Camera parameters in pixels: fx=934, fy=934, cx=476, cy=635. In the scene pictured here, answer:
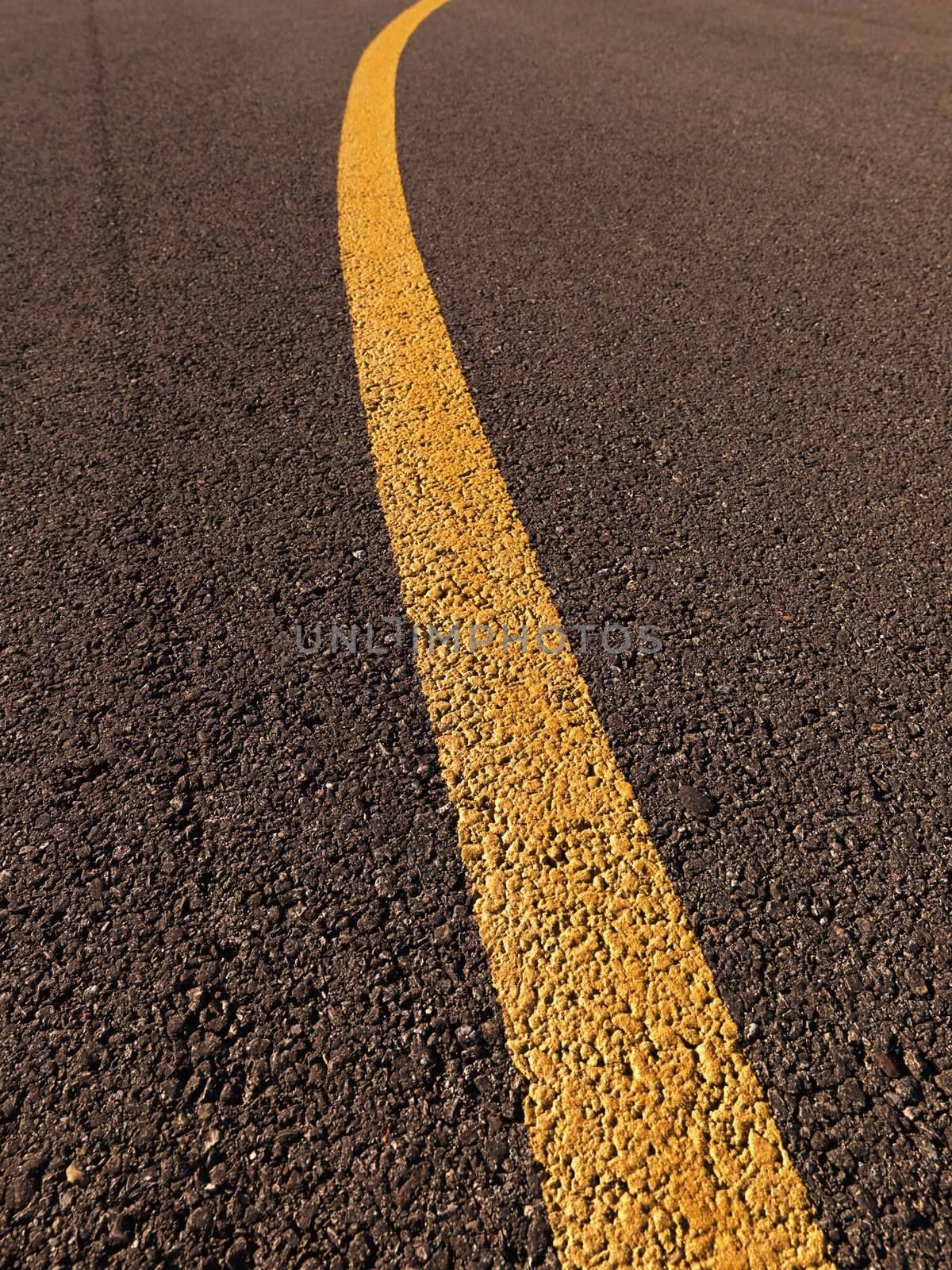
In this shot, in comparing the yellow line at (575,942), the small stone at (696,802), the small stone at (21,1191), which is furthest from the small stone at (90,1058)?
the small stone at (696,802)

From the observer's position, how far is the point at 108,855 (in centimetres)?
130

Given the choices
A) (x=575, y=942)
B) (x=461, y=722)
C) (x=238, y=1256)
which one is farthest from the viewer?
(x=461, y=722)

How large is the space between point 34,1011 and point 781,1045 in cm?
91

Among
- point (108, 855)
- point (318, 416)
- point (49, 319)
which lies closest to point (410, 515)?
point (318, 416)

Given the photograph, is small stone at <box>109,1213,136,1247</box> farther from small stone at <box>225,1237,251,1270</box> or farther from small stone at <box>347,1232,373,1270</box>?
small stone at <box>347,1232,373,1270</box>

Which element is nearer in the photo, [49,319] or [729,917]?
[729,917]

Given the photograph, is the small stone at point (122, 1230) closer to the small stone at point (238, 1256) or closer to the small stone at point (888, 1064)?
the small stone at point (238, 1256)

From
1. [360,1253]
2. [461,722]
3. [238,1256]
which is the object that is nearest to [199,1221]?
[238,1256]

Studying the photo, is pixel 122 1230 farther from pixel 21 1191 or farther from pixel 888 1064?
pixel 888 1064

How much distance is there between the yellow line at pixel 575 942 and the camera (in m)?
0.99

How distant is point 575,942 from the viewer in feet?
3.97

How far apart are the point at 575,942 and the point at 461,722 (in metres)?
0.41

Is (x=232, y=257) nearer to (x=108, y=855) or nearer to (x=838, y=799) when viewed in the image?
(x=108, y=855)

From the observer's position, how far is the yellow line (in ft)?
3.26
